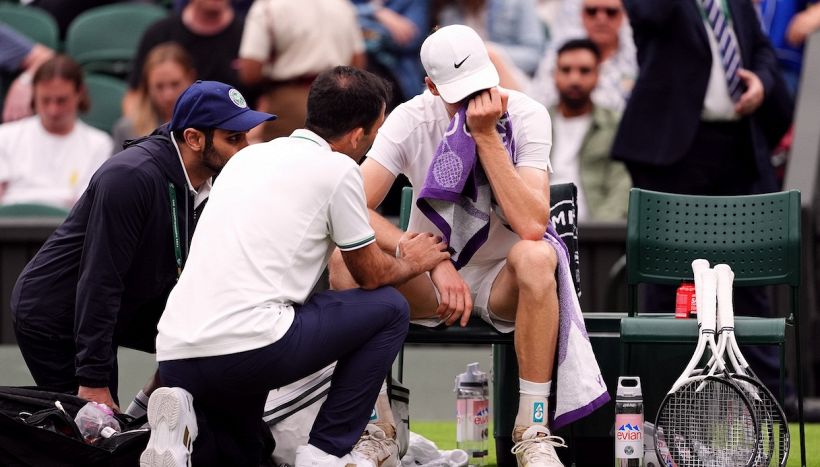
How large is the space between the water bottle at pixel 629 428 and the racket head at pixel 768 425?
1.01 ft

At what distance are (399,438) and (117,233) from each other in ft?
3.80

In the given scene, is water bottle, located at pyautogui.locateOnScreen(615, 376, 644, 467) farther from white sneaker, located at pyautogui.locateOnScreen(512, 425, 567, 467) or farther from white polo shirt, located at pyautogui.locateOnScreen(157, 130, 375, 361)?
white polo shirt, located at pyautogui.locateOnScreen(157, 130, 375, 361)

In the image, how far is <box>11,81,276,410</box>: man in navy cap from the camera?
4555 millimetres

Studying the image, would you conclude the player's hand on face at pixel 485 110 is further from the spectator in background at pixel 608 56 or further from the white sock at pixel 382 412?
the spectator in background at pixel 608 56

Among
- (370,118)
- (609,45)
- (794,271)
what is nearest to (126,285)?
(370,118)

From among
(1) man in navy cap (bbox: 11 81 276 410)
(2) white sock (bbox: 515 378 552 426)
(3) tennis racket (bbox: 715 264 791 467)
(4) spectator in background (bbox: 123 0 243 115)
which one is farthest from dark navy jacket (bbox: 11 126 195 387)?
(4) spectator in background (bbox: 123 0 243 115)

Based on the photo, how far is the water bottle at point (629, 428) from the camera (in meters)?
4.53

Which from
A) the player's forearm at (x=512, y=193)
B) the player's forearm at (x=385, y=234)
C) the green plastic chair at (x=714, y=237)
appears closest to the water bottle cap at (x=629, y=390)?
the player's forearm at (x=512, y=193)

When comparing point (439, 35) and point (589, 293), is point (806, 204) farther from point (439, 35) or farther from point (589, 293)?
point (439, 35)

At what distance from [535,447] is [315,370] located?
0.72 m

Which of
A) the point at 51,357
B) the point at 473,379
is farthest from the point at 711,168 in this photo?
the point at 51,357

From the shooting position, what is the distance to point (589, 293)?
25.2 ft

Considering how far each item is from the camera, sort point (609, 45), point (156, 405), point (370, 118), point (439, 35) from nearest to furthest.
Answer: point (156, 405) → point (370, 118) → point (439, 35) → point (609, 45)

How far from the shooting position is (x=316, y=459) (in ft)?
14.3
